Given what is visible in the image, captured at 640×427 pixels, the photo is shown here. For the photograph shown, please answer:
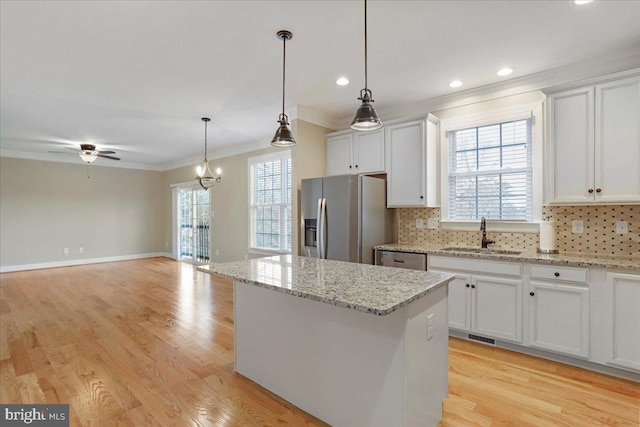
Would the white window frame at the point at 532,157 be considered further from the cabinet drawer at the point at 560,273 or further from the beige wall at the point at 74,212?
the beige wall at the point at 74,212

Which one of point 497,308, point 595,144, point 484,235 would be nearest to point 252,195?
point 484,235

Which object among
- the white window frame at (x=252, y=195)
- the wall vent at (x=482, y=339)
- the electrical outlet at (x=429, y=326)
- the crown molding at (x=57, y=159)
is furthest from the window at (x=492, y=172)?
the crown molding at (x=57, y=159)

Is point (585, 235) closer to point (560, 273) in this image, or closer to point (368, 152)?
point (560, 273)

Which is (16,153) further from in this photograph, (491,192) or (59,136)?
(491,192)

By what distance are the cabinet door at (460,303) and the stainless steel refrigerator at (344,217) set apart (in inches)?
36.7

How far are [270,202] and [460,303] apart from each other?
12.5 ft

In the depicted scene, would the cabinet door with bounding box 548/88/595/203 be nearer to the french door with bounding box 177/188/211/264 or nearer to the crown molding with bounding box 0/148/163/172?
the french door with bounding box 177/188/211/264

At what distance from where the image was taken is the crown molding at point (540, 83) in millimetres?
2674

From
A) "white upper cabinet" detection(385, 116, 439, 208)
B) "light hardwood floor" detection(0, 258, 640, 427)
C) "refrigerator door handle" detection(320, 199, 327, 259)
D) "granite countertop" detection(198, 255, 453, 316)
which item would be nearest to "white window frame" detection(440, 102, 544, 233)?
"white upper cabinet" detection(385, 116, 439, 208)

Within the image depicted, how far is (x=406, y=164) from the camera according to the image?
371cm

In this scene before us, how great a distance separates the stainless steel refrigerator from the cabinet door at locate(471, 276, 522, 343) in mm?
1145

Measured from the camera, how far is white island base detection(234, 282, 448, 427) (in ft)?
5.24

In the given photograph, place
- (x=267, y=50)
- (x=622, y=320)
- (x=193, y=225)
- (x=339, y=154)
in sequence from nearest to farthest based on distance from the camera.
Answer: (x=622, y=320), (x=267, y=50), (x=339, y=154), (x=193, y=225)

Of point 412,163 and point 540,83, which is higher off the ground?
point 540,83
